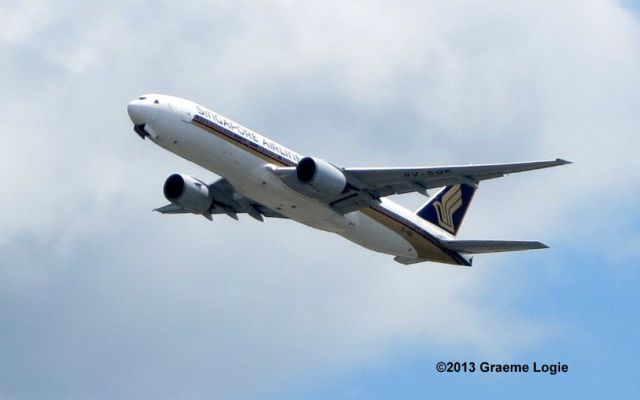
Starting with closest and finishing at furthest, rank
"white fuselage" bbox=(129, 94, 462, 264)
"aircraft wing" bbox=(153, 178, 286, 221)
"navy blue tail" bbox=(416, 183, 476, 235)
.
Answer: "white fuselage" bbox=(129, 94, 462, 264)
"aircraft wing" bbox=(153, 178, 286, 221)
"navy blue tail" bbox=(416, 183, 476, 235)

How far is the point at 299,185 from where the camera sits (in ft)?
177

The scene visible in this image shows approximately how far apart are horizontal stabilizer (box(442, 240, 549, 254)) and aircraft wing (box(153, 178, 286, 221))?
24.5 feet

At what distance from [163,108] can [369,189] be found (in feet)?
30.1

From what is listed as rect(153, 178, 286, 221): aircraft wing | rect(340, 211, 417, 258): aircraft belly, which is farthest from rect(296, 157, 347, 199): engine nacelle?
rect(153, 178, 286, 221): aircraft wing

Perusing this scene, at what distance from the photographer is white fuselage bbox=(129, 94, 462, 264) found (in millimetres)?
51844

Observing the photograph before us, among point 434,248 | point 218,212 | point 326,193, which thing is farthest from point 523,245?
point 218,212

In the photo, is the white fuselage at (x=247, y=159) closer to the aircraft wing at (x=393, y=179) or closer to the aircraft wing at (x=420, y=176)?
the aircraft wing at (x=393, y=179)

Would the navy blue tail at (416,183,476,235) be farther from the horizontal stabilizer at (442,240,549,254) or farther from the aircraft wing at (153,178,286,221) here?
the aircraft wing at (153,178,286,221)

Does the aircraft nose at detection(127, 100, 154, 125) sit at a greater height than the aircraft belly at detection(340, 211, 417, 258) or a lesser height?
greater

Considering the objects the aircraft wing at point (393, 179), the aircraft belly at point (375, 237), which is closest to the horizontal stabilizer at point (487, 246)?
the aircraft belly at point (375, 237)

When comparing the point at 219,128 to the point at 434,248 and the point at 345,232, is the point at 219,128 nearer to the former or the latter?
the point at 345,232

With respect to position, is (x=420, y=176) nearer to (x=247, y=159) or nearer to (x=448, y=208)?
(x=247, y=159)

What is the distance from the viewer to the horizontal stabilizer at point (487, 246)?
2224 inches

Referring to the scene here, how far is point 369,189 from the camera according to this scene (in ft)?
183
